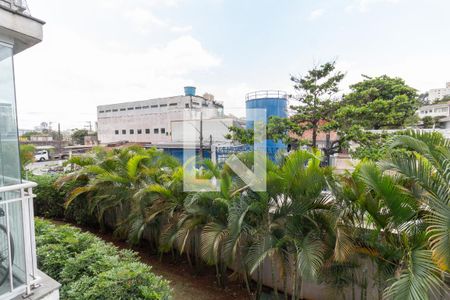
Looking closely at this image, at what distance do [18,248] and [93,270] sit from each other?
26.7 inches

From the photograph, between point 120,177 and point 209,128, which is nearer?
point 120,177

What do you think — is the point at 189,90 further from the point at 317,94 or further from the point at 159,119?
the point at 317,94

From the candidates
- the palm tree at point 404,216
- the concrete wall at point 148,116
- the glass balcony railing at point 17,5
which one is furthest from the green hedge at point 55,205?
the concrete wall at point 148,116

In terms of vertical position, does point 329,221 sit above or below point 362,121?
below

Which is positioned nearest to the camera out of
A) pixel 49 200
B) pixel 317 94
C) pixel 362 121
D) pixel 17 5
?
pixel 17 5

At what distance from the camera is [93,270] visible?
2348mm

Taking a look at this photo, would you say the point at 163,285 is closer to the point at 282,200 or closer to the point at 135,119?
the point at 282,200

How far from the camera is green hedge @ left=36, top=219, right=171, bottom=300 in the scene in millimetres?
2047

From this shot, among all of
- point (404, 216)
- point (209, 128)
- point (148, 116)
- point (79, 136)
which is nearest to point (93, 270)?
point (404, 216)

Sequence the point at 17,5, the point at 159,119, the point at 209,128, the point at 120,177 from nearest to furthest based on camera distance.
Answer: the point at 17,5
the point at 120,177
the point at 209,128
the point at 159,119

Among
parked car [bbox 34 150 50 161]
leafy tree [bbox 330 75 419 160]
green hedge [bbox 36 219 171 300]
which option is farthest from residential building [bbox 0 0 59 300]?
parked car [bbox 34 150 50 161]

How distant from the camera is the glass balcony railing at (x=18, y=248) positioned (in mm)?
1864

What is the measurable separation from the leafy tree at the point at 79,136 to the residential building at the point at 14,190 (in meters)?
46.0

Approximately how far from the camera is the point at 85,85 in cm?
1808
